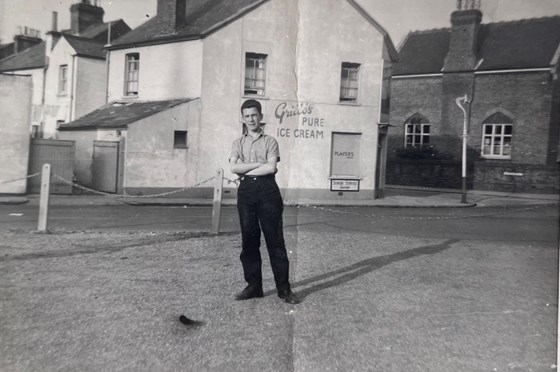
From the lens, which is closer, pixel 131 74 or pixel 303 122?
pixel 303 122

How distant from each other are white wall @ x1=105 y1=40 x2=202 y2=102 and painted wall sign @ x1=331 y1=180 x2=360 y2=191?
643cm

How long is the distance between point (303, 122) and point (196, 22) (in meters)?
5.96

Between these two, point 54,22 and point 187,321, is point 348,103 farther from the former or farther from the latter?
point 187,321

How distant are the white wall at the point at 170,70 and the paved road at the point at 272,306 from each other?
10757 millimetres

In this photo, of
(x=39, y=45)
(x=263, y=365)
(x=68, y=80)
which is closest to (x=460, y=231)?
(x=263, y=365)

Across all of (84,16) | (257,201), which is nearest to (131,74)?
(84,16)

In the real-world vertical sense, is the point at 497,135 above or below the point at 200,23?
→ below

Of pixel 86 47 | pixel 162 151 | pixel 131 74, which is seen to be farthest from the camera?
pixel 86 47

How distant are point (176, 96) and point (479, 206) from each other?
1278 cm

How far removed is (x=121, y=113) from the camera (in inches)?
803

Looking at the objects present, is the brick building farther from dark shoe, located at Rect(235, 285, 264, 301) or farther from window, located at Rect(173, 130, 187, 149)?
dark shoe, located at Rect(235, 285, 264, 301)

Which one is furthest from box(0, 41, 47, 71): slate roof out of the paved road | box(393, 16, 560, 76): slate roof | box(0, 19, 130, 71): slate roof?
the paved road

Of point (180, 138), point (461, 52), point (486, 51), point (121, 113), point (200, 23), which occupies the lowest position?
point (180, 138)

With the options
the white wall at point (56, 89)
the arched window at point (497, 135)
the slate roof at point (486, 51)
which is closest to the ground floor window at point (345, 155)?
the slate roof at point (486, 51)
